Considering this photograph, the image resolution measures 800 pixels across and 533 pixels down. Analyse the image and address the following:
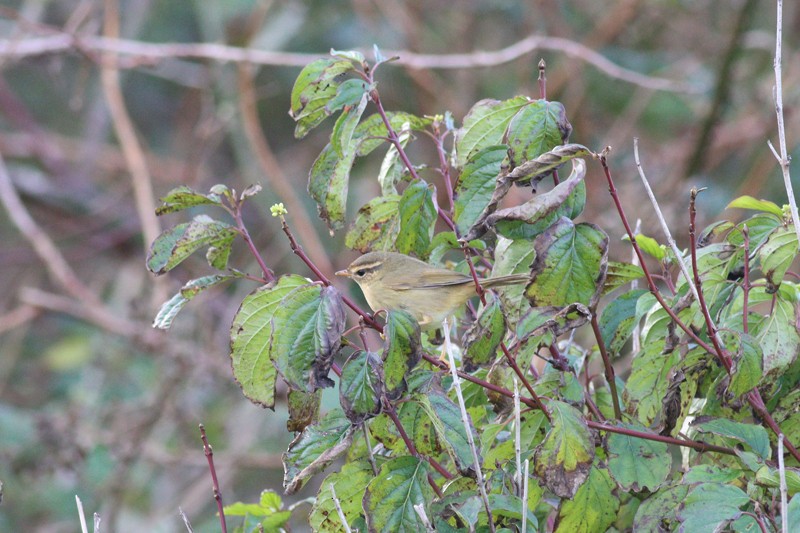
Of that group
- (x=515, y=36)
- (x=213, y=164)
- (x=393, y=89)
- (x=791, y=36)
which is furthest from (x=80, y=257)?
(x=791, y=36)

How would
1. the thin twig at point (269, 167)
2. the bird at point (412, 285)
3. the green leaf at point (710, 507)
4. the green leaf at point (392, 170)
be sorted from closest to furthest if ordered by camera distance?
the green leaf at point (710, 507) → the green leaf at point (392, 170) → the bird at point (412, 285) → the thin twig at point (269, 167)

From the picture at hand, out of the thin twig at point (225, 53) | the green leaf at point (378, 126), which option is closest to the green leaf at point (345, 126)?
the green leaf at point (378, 126)

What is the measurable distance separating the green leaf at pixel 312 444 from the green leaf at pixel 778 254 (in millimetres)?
792

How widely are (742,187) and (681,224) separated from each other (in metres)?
0.85

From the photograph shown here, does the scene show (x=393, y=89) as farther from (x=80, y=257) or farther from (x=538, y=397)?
(x=538, y=397)

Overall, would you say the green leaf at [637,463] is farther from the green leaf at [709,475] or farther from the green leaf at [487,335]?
the green leaf at [487,335]

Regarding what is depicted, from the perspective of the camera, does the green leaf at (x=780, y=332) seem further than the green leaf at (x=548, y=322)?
Yes

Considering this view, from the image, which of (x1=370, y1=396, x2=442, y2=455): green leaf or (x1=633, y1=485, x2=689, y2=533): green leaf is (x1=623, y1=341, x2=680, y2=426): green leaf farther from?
(x1=370, y1=396, x2=442, y2=455): green leaf

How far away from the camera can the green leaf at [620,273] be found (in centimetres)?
180

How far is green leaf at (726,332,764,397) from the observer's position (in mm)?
1588

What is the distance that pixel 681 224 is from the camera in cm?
504

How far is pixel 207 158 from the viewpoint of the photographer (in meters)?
8.19

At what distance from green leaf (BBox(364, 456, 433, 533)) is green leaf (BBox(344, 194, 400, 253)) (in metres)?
0.52

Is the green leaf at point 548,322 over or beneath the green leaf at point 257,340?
beneath
